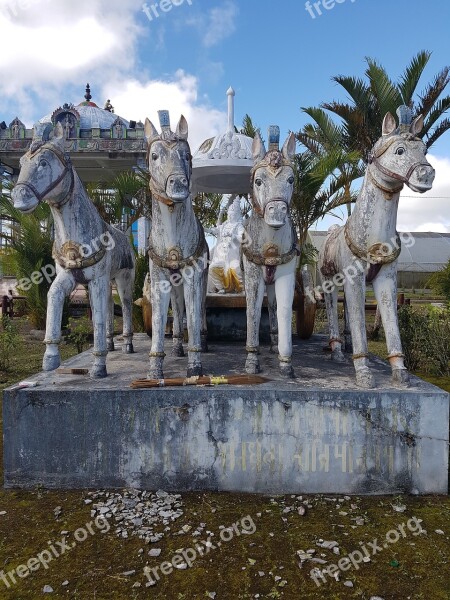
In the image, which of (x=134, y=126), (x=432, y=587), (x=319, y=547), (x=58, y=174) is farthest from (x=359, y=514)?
(x=134, y=126)

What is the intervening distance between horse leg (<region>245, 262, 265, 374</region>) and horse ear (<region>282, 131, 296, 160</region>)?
871 millimetres

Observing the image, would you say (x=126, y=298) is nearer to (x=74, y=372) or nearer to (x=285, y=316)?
(x=74, y=372)

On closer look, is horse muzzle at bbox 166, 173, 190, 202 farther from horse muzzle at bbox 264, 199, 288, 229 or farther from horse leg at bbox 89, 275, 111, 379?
horse leg at bbox 89, 275, 111, 379

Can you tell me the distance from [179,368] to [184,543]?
173 cm

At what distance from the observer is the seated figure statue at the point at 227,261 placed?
6.30 metres

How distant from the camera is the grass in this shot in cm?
238

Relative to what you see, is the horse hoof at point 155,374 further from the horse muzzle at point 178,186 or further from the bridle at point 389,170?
the bridle at point 389,170

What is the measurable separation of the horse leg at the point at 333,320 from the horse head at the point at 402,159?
A: 4.98 feet

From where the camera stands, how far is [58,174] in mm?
3461

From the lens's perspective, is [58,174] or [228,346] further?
[228,346]

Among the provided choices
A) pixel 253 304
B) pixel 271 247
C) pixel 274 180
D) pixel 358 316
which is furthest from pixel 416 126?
pixel 253 304

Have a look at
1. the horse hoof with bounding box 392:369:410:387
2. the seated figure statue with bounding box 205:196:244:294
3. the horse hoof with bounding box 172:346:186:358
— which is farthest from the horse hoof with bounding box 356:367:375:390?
the seated figure statue with bounding box 205:196:244:294

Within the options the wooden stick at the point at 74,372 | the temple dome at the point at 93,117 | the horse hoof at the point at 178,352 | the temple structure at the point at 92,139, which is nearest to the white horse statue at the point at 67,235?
A: the wooden stick at the point at 74,372

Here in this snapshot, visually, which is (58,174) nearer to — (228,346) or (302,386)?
(302,386)
